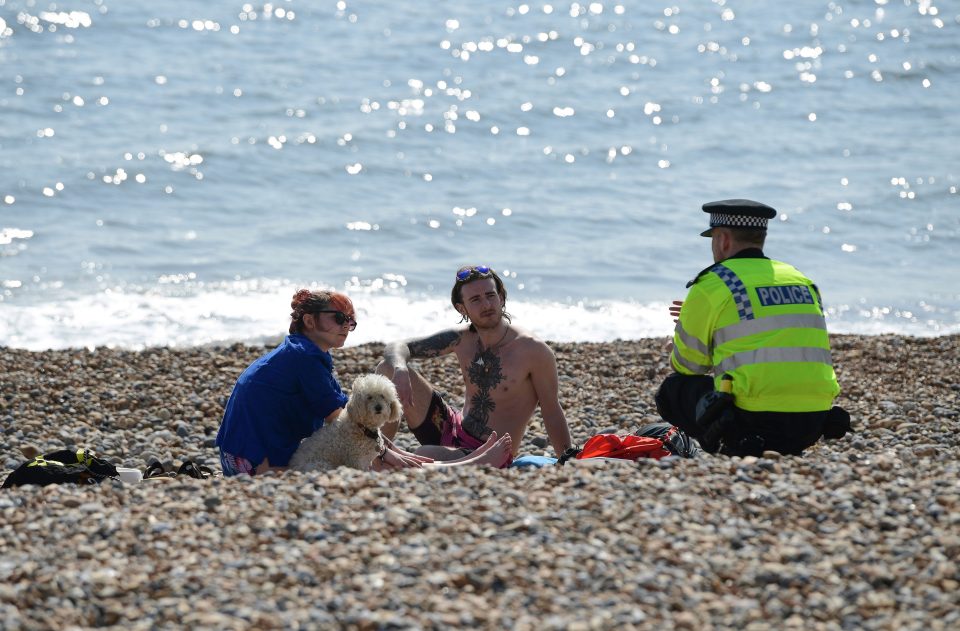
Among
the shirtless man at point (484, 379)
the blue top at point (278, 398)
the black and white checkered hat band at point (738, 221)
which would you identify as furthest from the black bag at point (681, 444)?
the blue top at point (278, 398)

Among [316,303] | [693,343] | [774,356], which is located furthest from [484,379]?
[774,356]

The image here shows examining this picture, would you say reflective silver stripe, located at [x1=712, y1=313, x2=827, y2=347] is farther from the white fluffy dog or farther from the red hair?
the red hair

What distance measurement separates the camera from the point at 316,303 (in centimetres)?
591

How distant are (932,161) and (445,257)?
11.0 m

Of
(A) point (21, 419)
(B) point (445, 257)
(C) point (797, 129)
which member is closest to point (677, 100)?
(C) point (797, 129)

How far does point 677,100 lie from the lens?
27.2m

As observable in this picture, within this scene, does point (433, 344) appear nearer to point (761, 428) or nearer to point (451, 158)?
point (761, 428)

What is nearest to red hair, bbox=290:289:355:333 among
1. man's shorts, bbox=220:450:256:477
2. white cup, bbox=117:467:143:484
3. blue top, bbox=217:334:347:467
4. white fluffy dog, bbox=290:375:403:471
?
blue top, bbox=217:334:347:467

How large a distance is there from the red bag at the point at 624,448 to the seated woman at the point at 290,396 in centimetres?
A: 71

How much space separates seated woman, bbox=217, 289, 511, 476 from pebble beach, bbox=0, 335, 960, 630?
0.57 m

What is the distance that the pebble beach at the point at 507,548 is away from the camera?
3803 millimetres

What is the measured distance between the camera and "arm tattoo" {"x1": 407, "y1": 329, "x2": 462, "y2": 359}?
6.90 metres

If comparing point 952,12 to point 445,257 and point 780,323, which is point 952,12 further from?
point 780,323

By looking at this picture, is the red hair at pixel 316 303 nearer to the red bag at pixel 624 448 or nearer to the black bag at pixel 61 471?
the black bag at pixel 61 471
